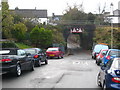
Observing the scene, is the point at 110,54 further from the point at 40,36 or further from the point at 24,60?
the point at 40,36

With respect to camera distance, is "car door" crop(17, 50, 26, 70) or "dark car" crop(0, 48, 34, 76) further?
"car door" crop(17, 50, 26, 70)

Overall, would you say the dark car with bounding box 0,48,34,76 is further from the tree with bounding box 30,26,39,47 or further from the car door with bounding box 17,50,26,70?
the tree with bounding box 30,26,39,47

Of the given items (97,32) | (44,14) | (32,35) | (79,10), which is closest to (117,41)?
(97,32)

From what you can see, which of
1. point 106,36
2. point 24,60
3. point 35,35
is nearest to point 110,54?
point 24,60

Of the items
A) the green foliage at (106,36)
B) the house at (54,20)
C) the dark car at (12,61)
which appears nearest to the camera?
the dark car at (12,61)

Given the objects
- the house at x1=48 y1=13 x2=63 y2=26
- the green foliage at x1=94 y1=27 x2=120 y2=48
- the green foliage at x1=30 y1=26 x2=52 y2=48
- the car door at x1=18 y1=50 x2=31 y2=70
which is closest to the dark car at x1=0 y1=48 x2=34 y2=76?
the car door at x1=18 y1=50 x2=31 y2=70

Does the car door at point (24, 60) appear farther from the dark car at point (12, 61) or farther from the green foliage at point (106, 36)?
the green foliage at point (106, 36)

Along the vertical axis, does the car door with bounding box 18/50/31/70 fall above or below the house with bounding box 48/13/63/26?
below

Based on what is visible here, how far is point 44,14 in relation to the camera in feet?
244

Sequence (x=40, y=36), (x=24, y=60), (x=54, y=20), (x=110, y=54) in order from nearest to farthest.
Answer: (x=24, y=60) < (x=110, y=54) < (x=40, y=36) < (x=54, y=20)

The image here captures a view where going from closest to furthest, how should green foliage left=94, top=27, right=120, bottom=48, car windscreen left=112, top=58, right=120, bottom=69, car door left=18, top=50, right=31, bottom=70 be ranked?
car windscreen left=112, top=58, right=120, bottom=69 < car door left=18, top=50, right=31, bottom=70 < green foliage left=94, top=27, right=120, bottom=48

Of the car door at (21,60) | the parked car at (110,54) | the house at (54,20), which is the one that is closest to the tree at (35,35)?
the house at (54,20)

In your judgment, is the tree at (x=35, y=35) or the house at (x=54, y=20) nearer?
the tree at (x=35, y=35)

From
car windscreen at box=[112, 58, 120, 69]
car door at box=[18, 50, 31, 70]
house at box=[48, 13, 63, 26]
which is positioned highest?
house at box=[48, 13, 63, 26]
